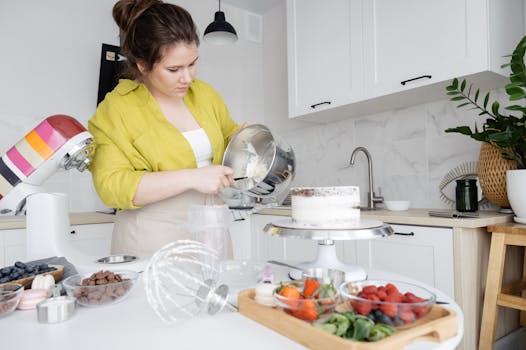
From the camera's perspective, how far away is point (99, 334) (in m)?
0.66

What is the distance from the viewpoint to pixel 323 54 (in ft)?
8.16

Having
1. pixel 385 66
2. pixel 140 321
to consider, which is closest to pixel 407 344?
pixel 140 321

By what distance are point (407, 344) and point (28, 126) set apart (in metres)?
2.66

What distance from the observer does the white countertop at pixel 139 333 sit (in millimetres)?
613

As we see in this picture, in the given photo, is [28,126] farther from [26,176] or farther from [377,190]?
[377,190]

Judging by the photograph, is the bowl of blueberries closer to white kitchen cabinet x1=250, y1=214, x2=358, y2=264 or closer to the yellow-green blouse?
the yellow-green blouse

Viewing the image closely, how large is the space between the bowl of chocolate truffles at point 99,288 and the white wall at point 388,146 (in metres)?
1.93

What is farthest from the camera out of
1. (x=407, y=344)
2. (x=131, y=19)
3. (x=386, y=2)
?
(x=386, y=2)

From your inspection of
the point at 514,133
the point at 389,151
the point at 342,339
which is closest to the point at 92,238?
the point at 389,151

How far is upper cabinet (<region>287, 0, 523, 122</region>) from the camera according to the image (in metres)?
1.78

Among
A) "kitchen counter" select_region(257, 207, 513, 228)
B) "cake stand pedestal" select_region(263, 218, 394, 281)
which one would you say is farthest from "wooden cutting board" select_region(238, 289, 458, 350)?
"kitchen counter" select_region(257, 207, 513, 228)

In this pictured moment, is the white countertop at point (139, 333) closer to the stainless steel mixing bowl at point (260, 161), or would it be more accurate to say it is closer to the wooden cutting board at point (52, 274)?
the wooden cutting board at point (52, 274)

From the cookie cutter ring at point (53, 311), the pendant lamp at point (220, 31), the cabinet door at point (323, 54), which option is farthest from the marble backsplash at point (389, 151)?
the cookie cutter ring at point (53, 311)

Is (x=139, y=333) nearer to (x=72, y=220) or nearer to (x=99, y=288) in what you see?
(x=99, y=288)
